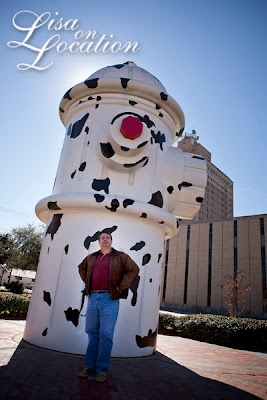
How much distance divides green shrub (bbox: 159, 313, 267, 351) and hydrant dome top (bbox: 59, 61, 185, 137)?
19.2ft

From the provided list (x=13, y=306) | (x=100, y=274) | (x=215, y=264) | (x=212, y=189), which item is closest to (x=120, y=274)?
(x=100, y=274)

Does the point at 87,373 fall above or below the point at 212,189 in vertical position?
below

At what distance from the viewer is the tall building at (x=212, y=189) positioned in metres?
76.6

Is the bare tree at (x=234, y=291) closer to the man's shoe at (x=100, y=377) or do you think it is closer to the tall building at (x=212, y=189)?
the man's shoe at (x=100, y=377)

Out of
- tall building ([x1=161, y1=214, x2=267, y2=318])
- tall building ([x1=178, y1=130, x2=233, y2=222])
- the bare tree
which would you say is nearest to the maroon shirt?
the bare tree

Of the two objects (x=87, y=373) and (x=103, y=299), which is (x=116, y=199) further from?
(x=87, y=373)

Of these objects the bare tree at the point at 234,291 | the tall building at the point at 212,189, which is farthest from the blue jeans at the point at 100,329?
the tall building at the point at 212,189

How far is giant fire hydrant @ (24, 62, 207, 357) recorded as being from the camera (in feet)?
12.9

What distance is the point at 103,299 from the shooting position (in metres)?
2.94

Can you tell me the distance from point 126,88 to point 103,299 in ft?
11.1

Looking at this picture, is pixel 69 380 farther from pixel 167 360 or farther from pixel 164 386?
pixel 167 360

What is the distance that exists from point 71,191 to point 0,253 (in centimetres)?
2516

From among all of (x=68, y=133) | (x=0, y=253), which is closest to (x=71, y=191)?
(x=68, y=133)

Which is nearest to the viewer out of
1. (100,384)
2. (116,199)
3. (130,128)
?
(100,384)
